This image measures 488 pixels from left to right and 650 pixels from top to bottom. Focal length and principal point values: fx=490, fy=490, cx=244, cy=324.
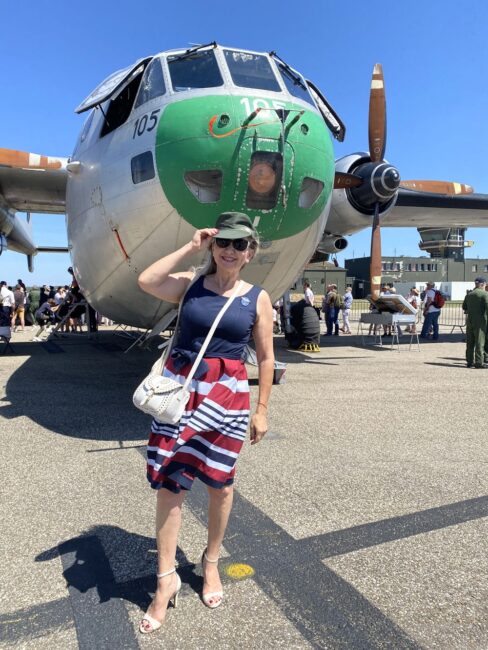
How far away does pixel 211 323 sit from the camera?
2.54 metres

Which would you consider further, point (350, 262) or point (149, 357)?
point (350, 262)

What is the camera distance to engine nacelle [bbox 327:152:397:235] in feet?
34.9

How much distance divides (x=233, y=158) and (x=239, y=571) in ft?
11.0

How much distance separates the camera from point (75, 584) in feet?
8.47

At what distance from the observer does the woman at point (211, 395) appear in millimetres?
2445

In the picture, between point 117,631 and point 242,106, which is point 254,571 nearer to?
point 117,631

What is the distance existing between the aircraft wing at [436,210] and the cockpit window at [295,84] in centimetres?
839

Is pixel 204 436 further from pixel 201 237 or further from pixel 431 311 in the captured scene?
pixel 431 311

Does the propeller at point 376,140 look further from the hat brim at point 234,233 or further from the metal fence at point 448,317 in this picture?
the metal fence at point 448,317

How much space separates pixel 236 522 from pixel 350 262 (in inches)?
2803

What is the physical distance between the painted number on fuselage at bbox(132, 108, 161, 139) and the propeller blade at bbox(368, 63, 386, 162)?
20.7 ft

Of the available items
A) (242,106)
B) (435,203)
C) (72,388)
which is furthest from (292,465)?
(435,203)

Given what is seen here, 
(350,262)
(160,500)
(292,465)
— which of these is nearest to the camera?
(160,500)

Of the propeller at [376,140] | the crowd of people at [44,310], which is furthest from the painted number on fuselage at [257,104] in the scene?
the crowd of people at [44,310]
